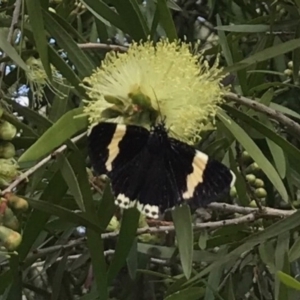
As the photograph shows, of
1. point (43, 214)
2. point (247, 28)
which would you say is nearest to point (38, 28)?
point (43, 214)

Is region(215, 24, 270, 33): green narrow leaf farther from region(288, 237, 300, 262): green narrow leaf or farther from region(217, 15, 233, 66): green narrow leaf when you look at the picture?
region(288, 237, 300, 262): green narrow leaf

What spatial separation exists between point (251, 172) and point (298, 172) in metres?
0.28

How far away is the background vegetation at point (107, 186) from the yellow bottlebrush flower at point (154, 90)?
0.10 ft

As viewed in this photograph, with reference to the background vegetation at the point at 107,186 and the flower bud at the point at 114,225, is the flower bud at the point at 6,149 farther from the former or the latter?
the flower bud at the point at 114,225

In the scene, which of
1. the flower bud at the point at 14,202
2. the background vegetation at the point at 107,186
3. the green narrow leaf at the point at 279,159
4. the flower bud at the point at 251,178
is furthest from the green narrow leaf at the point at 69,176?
the flower bud at the point at 251,178

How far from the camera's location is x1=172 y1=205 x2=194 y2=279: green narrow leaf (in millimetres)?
750

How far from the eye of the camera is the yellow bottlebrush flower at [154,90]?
71cm

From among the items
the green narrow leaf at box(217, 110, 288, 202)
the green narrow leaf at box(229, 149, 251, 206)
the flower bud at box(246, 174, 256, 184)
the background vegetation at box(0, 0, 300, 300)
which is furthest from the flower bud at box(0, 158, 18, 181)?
the flower bud at box(246, 174, 256, 184)

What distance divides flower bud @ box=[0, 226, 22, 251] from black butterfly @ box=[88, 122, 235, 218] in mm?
101

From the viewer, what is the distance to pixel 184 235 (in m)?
0.75

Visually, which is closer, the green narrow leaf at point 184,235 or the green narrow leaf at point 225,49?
the green narrow leaf at point 184,235

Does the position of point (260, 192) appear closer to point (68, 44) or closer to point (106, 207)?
point (106, 207)

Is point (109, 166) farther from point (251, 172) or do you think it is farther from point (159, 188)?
point (251, 172)

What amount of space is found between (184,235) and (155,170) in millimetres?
80
